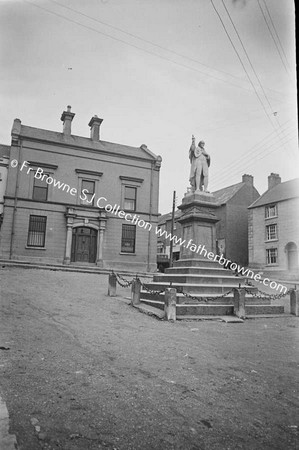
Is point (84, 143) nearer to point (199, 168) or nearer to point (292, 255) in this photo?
point (199, 168)

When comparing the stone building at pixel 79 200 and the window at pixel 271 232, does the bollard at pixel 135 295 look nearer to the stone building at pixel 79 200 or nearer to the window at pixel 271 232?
the stone building at pixel 79 200

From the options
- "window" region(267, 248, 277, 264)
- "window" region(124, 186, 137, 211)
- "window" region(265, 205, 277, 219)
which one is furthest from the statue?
"window" region(267, 248, 277, 264)

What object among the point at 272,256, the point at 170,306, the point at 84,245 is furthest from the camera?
the point at 272,256

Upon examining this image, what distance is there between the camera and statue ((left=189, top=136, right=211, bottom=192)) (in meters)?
13.3

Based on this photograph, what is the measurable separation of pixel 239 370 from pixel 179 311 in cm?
423

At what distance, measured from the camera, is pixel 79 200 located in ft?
78.4

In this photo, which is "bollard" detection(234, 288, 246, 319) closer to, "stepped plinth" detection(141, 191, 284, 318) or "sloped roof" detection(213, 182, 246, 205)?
"stepped plinth" detection(141, 191, 284, 318)

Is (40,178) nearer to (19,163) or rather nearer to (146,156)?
(19,163)

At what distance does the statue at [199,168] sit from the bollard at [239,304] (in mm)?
5376

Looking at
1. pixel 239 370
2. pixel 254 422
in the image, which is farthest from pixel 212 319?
pixel 254 422

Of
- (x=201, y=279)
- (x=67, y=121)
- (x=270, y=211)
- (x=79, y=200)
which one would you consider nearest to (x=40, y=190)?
(x=79, y=200)

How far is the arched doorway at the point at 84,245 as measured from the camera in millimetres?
23344

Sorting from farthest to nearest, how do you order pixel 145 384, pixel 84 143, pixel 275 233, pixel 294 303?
pixel 275 233, pixel 84 143, pixel 294 303, pixel 145 384

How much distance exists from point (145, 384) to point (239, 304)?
19.8 ft
